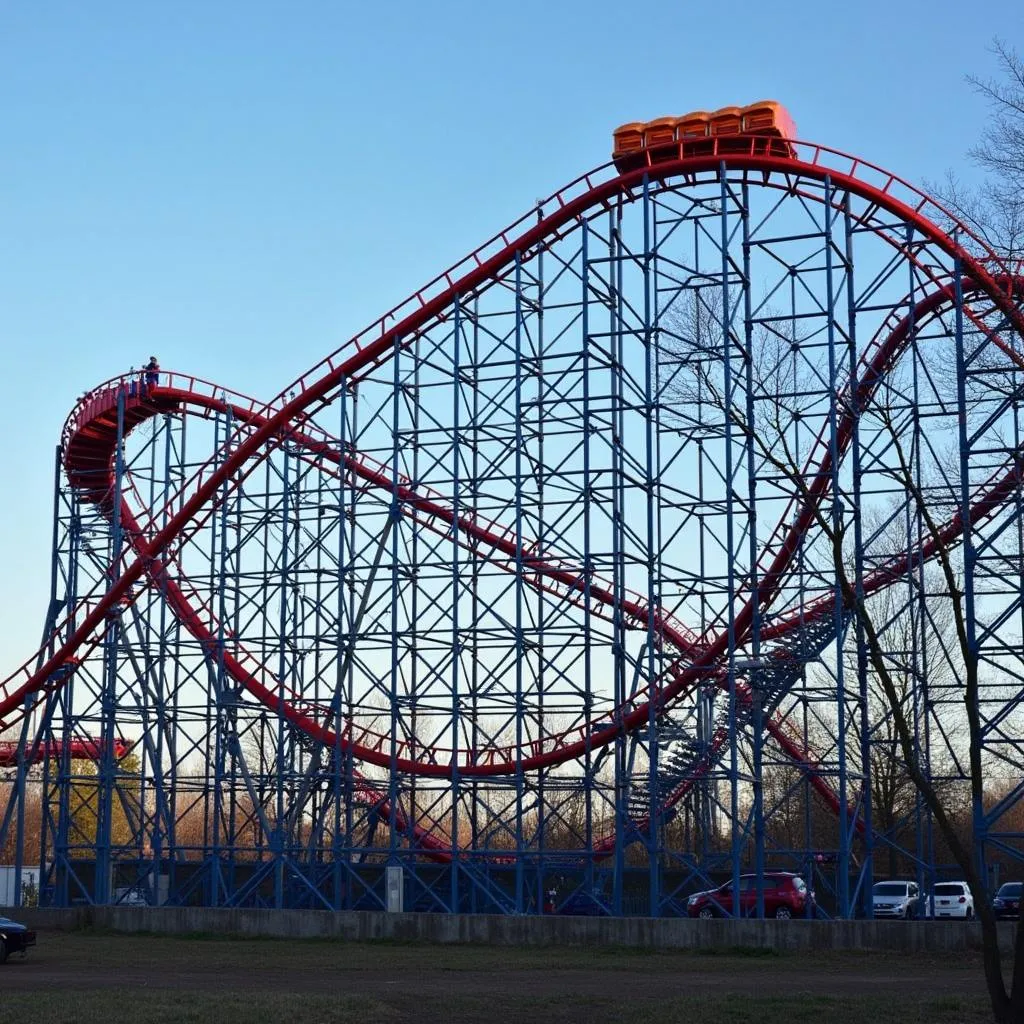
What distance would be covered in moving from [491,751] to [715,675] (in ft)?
13.2

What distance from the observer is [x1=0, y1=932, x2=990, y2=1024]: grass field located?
15.6 m

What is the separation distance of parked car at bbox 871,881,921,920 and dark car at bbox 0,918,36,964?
15954 millimetres

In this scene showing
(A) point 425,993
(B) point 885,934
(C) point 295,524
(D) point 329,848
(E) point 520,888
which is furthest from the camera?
(C) point 295,524

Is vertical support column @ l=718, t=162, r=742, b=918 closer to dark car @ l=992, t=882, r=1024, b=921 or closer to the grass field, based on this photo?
the grass field

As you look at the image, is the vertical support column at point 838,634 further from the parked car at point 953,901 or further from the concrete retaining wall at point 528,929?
the parked car at point 953,901

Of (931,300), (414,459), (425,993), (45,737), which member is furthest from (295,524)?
(425,993)

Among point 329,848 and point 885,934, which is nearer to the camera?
point 885,934

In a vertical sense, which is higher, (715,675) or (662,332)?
(662,332)

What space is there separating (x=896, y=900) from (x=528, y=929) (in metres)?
9.37

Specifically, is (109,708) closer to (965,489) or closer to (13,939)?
(13,939)

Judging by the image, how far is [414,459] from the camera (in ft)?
101

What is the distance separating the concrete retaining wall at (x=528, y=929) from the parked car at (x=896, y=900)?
8059 millimetres

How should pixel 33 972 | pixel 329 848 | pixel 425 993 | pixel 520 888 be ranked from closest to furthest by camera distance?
pixel 425 993, pixel 33 972, pixel 520 888, pixel 329 848

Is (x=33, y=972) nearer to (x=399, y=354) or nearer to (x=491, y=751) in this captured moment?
(x=491, y=751)
